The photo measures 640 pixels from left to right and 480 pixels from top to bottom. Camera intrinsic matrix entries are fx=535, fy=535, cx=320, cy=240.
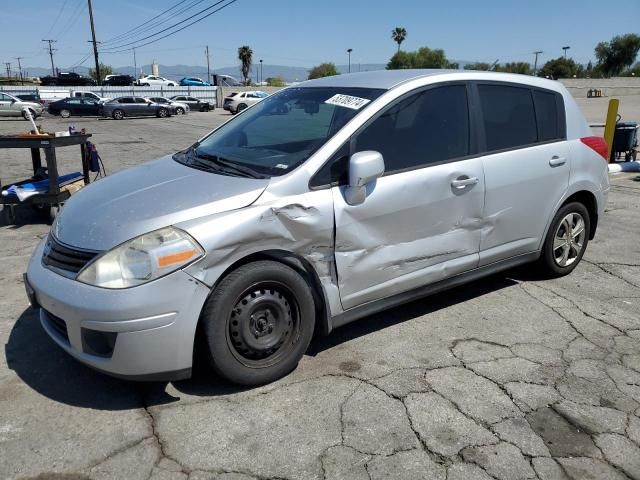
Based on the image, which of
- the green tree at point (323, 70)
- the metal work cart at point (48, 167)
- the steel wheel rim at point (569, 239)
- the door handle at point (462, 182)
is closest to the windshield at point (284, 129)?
the door handle at point (462, 182)

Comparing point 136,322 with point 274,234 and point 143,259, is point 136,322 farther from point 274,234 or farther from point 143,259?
point 274,234

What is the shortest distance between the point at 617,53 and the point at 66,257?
10244 centimetres

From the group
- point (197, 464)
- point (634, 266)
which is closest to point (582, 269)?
point (634, 266)

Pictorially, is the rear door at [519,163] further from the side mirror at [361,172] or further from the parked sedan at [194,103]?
the parked sedan at [194,103]

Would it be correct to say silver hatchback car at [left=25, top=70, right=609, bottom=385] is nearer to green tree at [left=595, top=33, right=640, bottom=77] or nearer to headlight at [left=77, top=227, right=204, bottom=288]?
headlight at [left=77, top=227, right=204, bottom=288]

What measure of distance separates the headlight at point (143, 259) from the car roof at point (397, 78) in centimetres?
174

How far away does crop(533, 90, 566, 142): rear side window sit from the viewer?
4336mm

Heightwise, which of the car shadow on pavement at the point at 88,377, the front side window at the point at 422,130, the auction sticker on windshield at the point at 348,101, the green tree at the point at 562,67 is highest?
the green tree at the point at 562,67

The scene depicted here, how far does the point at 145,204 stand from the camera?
2.97 meters

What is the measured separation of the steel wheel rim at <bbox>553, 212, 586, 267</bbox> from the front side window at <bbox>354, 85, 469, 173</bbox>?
1.44 metres

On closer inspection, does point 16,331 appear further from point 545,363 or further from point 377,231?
point 545,363

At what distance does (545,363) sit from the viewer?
341 cm

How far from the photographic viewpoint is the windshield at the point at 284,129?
3.33 m

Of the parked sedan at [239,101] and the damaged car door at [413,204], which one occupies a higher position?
the parked sedan at [239,101]
